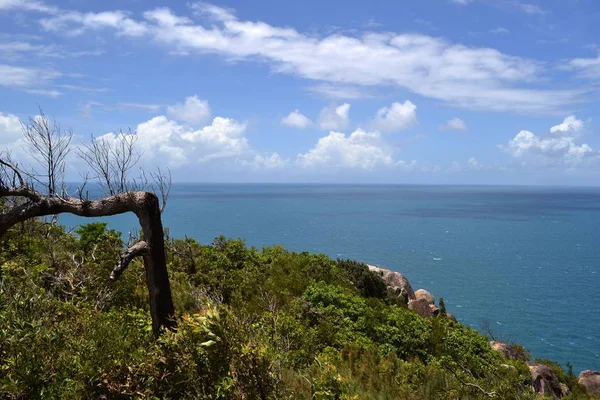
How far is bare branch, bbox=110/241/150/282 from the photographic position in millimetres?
6516

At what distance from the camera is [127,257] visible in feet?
21.6

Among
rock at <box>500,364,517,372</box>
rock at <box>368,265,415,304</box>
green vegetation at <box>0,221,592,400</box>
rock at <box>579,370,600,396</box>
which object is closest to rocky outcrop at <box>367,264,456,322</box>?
rock at <box>368,265,415,304</box>

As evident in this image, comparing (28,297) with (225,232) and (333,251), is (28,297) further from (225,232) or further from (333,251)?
(225,232)

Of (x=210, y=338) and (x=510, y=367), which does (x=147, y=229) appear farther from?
(x=510, y=367)

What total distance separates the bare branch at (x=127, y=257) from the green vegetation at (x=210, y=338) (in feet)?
2.40

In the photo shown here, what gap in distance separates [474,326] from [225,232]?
246 feet

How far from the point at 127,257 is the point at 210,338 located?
7.15 ft

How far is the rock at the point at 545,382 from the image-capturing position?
20531 millimetres

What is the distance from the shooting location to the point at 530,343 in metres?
40.4

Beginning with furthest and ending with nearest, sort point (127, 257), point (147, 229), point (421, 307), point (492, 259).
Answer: point (492, 259)
point (421, 307)
point (147, 229)
point (127, 257)

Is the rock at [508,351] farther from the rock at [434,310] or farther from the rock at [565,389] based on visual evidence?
the rock at [434,310]

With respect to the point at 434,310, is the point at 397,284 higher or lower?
higher

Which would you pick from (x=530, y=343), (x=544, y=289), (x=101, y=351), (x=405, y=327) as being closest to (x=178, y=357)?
(x=101, y=351)

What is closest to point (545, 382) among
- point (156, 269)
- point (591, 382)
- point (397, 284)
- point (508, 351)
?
point (508, 351)
